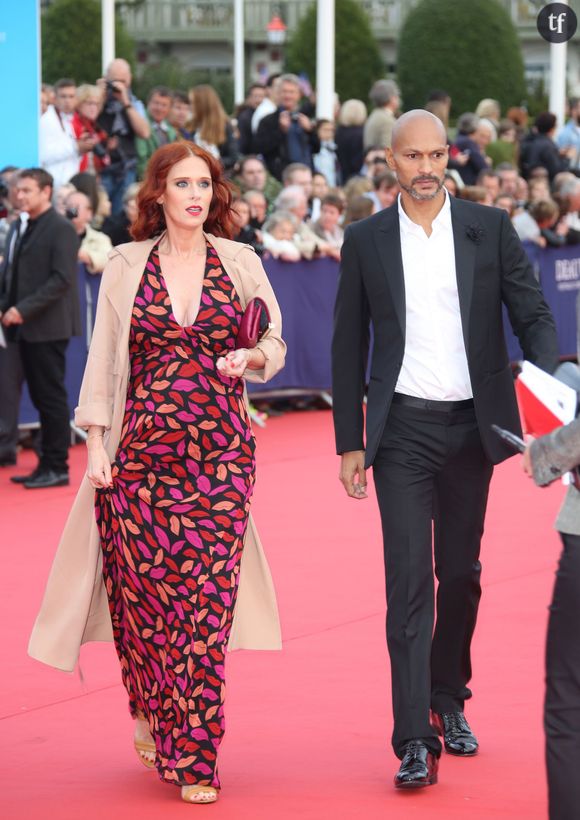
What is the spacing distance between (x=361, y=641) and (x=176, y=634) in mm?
1991

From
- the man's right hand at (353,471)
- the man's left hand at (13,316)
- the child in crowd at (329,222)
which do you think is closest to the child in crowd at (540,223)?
the child in crowd at (329,222)

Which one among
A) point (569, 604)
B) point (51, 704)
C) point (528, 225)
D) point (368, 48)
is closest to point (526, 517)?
point (51, 704)

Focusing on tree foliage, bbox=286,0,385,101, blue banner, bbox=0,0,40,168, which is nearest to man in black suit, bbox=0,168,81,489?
blue banner, bbox=0,0,40,168

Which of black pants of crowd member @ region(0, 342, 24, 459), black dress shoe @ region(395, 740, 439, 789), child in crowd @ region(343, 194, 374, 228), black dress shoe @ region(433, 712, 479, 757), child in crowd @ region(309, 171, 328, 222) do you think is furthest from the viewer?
child in crowd @ region(309, 171, 328, 222)

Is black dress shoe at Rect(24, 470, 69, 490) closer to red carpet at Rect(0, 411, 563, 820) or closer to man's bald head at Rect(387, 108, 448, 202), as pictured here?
red carpet at Rect(0, 411, 563, 820)

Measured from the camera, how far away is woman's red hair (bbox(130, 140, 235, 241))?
17.8 ft

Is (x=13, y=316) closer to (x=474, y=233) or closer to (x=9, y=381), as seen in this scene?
(x=9, y=381)

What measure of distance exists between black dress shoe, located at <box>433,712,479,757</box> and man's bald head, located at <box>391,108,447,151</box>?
187 centimetres

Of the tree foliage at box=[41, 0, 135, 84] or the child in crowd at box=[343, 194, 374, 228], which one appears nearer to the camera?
the child in crowd at box=[343, 194, 374, 228]

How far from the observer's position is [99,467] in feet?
17.2

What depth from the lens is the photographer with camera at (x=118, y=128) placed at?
1480 cm

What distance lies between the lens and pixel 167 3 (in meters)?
61.8

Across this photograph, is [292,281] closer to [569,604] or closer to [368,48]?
[569,604]

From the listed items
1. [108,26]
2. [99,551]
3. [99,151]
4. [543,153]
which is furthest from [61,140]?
[108,26]
